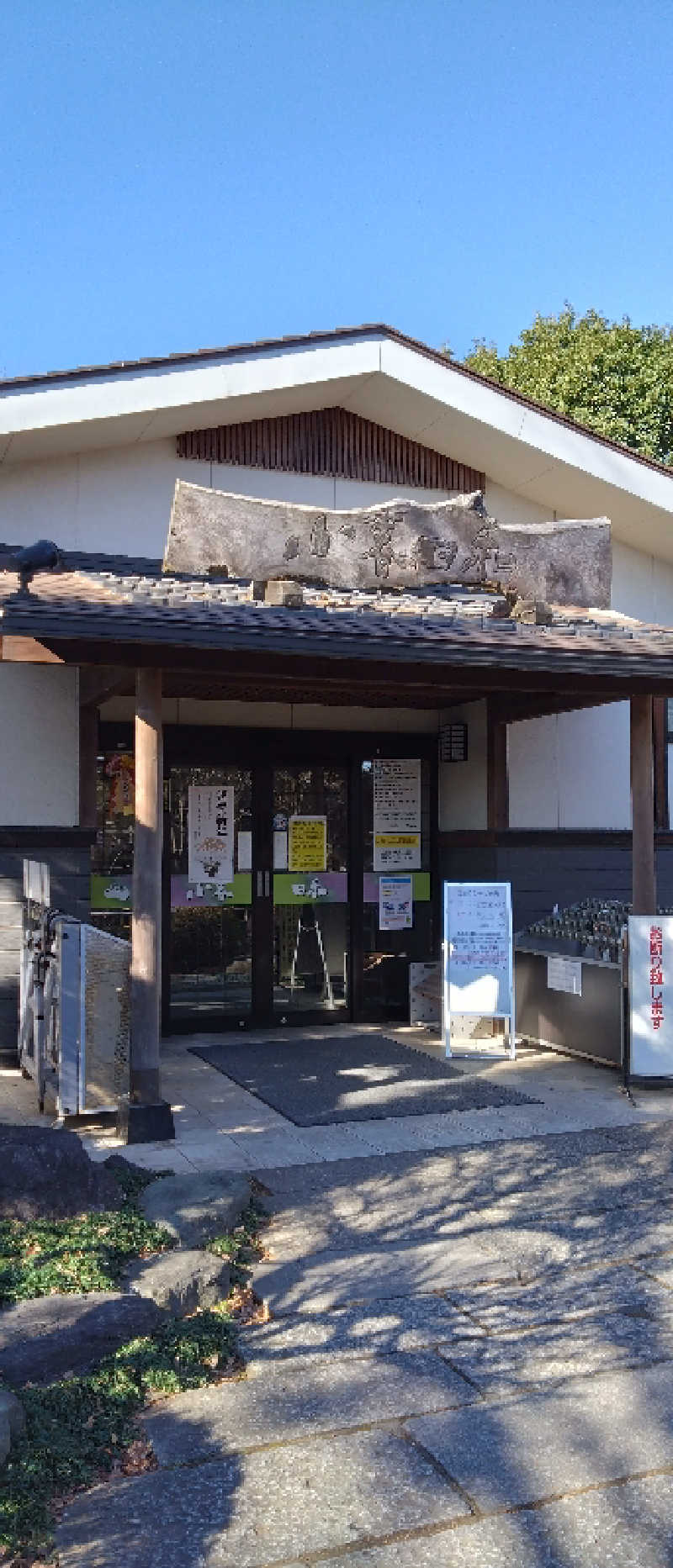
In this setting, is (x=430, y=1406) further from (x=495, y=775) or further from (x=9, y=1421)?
(x=495, y=775)

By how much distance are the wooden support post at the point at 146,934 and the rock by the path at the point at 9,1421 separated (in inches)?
127

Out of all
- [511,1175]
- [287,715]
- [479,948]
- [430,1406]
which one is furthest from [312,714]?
[430,1406]

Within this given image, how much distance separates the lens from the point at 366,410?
10.3 meters

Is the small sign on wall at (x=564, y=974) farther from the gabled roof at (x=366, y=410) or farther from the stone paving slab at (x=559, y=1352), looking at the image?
the stone paving slab at (x=559, y=1352)

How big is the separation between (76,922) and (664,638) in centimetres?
434

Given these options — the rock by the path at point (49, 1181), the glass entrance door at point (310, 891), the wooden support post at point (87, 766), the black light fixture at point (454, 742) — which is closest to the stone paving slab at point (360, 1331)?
the rock by the path at point (49, 1181)

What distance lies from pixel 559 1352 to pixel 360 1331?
70 cm

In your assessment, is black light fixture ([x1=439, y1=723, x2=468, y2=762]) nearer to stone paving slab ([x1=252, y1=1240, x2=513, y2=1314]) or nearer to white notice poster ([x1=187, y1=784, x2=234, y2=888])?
white notice poster ([x1=187, y1=784, x2=234, y2=888])

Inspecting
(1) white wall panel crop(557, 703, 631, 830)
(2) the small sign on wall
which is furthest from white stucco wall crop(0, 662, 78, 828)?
(1) white wall panel crop(557, 703, 631, 830)

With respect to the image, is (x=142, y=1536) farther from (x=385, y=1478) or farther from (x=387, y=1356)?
(x=387, y=1356)

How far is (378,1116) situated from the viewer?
23.9ft

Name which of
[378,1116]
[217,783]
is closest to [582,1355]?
[378,1116]

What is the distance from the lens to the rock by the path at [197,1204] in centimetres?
498

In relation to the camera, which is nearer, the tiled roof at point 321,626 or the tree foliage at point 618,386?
the tiled roof at point 321,626
